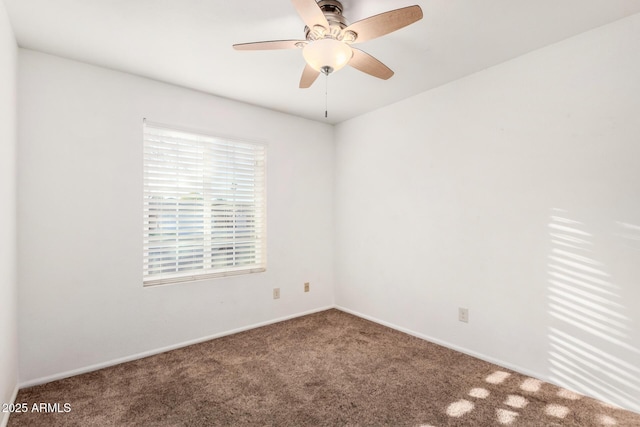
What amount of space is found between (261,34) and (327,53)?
0.74 metres

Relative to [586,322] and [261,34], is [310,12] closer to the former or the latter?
[261,34]

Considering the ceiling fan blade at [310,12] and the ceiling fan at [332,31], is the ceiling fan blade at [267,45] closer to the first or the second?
the ceiling fan at [332,31]

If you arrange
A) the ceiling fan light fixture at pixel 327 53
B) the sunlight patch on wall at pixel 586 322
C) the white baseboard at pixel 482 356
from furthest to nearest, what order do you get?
the white baseboard at pixel 482 356
the sunlight patch on wall at pixel 586 322
the ceiling fan light fixture at pixel 327 53

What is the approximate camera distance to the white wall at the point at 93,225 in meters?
2.32

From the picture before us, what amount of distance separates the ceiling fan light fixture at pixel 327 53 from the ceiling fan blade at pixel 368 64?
16 cm

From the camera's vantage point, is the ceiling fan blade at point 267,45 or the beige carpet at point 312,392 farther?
the beige carpet at point 312,392

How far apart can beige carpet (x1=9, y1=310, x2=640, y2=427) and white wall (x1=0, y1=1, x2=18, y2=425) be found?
0.32 m

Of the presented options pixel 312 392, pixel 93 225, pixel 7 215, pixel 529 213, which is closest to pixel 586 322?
pixel 529 213

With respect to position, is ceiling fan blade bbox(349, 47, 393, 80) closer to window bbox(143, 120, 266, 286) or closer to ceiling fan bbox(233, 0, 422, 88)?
ceiling fan bbox(233, 0, 422, 88)

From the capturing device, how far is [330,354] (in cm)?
279

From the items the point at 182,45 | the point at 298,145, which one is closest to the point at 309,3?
the point at 182,45

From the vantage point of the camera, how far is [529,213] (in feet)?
7.96

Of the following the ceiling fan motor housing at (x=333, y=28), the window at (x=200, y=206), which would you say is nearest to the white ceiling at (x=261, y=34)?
the ceiling fan motor housing at (x=333, y=28)

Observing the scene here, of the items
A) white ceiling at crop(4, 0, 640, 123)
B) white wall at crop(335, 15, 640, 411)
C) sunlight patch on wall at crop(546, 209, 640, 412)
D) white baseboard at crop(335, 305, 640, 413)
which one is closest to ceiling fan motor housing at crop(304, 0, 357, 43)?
white ceiling at crop(4, 0, 640, 123)
